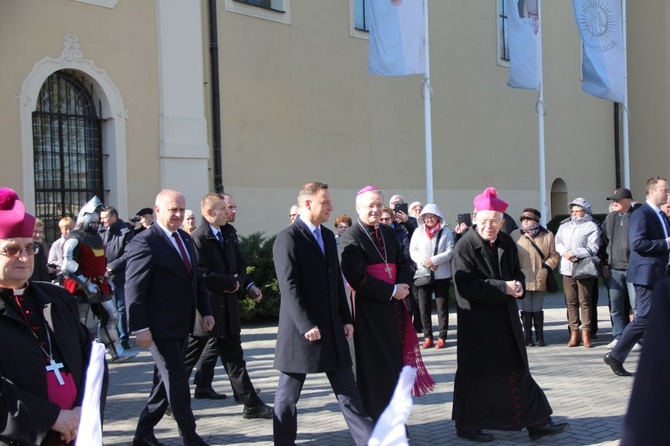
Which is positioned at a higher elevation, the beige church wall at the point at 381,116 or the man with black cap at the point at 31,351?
the beige church wall at the point at 381,116

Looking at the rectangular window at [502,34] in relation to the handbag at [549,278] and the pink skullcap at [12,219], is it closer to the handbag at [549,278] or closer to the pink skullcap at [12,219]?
the handbag at [549,278]

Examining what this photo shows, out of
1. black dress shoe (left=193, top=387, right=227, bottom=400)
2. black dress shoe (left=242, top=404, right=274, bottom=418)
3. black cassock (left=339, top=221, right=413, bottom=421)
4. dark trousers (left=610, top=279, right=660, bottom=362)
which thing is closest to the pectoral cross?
black cassock (left=339, top=221, right=413, bottom=421)

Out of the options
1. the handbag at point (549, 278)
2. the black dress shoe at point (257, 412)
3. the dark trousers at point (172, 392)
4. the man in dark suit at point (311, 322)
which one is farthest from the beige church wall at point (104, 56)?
the man in dark suit at point (311, 322)

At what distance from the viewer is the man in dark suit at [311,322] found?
226 inches

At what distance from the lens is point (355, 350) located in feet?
20.9

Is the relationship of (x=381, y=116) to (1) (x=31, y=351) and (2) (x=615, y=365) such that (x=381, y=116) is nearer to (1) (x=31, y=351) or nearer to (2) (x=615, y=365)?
(2) (x=615, y=365)

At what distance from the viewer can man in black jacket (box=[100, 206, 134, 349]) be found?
11.3 m

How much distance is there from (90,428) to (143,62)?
14.2 metres

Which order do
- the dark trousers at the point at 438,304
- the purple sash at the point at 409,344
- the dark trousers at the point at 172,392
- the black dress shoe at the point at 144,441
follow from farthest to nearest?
the dark trousers at the point at 438,304 < the purple sash at the point at 409,344 < the black dress shoe at the point at 144,441 < the dark trousers at the point at 172,392

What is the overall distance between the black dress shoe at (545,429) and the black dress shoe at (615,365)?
7.74ft

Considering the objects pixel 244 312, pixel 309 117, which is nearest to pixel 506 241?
pixel 244 312

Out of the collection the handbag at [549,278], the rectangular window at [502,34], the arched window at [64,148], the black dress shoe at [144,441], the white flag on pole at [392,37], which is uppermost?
the rectangular window at [502,34]

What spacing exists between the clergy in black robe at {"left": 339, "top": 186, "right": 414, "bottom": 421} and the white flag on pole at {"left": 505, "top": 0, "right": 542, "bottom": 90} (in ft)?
44.8

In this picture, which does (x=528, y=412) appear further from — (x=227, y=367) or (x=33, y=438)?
(x=33, y=438)
